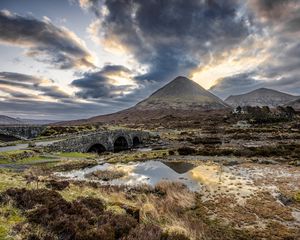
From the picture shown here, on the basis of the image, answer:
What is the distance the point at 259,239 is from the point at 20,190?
12.5 metres

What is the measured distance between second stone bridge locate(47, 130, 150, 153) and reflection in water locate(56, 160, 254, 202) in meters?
8.22

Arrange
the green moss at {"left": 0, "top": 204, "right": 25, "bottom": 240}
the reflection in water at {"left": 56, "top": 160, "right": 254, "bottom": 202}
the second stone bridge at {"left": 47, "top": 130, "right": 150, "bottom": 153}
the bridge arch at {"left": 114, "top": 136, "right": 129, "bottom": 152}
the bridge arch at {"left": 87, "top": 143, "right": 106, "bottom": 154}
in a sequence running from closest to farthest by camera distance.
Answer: the green moss at {"left": 0, "top": 204, "right": 25, "bottom": 240} → the reflection in water at {"left": 56, "top": 160, "right": 254, "bottom": 202} → the second stone bridge at {"left": 47, "top": 130, "right": 150, "bottom": 153} → the bridge arch at {"left": 87, "top": 143, "right": 106, "bottom": 154} → the bridge arch at {"left": 114, "top": 136, "right": 129, "bottom": 152}

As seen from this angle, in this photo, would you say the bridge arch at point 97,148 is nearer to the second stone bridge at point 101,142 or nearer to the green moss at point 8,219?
the second stone bridge at point 101,142

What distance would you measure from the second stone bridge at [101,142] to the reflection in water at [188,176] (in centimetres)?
822

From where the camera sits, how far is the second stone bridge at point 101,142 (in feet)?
120

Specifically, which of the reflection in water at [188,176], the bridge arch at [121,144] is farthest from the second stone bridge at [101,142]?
the reflection in water at [188,176]

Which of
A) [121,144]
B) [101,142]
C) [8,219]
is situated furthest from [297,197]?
[121,144]

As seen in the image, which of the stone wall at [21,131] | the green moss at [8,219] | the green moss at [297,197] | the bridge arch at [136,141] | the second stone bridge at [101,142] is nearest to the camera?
the green moss at [8,219]

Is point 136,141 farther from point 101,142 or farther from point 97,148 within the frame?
point 101,142

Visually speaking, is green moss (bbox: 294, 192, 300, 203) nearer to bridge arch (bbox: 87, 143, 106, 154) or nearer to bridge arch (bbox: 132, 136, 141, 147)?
bridge arch (bbox: 87, 143, 106, 154)

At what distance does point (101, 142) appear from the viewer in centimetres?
4853

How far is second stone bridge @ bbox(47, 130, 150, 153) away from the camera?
36.7 m

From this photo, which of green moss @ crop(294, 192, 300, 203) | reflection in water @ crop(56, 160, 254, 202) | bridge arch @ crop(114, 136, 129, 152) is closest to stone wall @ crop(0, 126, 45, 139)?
bridge arch @ crop(114, 136, 129, 152)

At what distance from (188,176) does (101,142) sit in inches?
1068
